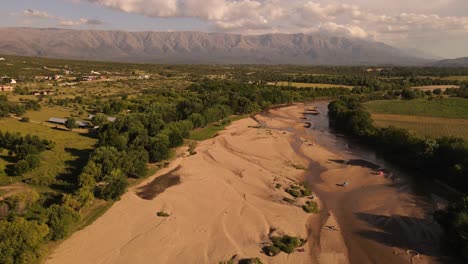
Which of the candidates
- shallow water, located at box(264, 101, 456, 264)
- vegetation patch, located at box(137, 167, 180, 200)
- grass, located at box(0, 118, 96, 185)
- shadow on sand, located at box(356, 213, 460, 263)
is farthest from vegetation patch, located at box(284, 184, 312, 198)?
grass, located at box(0, 118, 96, 185)

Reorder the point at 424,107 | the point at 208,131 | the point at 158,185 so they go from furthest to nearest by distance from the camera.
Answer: the point at 424,107
the point at 208,131
the point at 158,185

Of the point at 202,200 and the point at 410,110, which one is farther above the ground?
the point at 410,110

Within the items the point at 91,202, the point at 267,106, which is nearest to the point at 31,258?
the point at 91,202

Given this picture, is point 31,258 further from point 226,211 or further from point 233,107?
point 233,107

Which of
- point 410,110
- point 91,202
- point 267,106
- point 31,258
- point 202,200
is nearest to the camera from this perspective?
point 31,258

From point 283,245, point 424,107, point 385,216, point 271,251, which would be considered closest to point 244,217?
point 283,245

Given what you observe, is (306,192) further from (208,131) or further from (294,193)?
(208,131)
